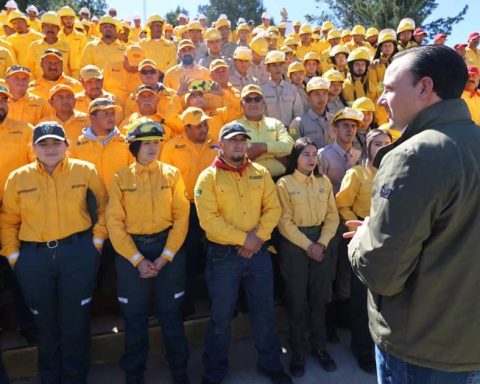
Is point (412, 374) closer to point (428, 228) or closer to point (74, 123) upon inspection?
point (428, 228)

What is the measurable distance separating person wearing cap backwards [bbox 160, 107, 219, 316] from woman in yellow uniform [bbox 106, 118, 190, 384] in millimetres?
622

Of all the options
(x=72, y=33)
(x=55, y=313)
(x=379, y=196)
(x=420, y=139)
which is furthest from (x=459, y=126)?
(x=72, y=33)

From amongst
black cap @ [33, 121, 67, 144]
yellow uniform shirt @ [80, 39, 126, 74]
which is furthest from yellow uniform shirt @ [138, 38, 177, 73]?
black cap @ [33, 121, 67, 144]

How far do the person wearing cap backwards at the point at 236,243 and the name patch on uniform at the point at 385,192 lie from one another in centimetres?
202

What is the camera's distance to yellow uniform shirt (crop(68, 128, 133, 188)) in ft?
14.3

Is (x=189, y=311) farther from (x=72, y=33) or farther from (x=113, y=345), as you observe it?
(x=72, y=33)

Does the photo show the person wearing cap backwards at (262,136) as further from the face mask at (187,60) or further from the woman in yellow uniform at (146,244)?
the face mask at (187,60)

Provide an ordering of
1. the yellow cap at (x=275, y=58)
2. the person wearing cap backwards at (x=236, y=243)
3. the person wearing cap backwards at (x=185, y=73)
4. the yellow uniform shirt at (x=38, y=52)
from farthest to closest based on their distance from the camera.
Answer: the yellow uniform shirt at (x=38, y=52), the person wearing cap backwards at (x=185, y=73), the yellow cap at (x=275, y=58), the person wearing cap backwards at (x=236, y=243)

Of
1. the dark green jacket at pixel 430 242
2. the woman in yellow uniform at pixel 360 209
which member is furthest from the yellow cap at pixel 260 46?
the dark green jacket at pixel 430 242

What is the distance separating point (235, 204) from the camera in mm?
3662

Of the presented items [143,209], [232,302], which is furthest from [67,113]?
[232,302]

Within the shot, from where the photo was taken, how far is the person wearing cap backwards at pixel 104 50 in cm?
784

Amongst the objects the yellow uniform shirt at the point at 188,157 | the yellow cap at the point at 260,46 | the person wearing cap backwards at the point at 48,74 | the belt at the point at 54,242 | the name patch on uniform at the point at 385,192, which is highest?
the yellow cap at the point at 260,46

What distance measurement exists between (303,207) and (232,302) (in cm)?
110
